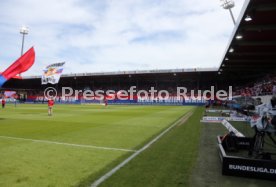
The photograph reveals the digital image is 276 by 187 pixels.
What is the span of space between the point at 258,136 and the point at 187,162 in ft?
6.18

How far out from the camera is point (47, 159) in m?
7.07

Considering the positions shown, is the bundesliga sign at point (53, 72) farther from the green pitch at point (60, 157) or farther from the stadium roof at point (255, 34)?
the green pitch at point (60, 157)

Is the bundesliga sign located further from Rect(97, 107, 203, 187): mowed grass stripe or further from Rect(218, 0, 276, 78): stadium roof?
Rect(97, 107, 203, 187): mowed grass stripe

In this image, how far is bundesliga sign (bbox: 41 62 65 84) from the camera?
45719 mm

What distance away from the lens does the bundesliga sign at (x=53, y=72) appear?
45719 mm

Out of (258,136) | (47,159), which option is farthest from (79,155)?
(258,136)

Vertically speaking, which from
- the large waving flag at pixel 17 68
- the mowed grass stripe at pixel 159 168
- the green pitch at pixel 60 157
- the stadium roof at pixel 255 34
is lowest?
the mowed grass stripe at pixel 159 168

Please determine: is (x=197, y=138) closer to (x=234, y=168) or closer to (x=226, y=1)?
(x=234, y=168)
